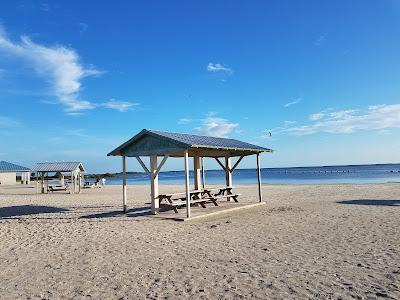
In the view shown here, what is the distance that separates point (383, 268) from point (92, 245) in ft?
17.8

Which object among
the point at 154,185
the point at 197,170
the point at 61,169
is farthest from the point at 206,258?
the point at 61,169

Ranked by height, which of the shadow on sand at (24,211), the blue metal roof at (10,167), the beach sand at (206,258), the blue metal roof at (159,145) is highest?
the blue metal roof at (10,167)

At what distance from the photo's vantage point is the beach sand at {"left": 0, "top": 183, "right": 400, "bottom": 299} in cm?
457

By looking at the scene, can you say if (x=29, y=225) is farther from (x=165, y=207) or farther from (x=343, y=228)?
(x=343, y=228)

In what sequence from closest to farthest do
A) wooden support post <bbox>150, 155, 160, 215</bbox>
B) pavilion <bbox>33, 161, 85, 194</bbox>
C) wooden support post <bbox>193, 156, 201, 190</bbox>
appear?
1. wooden support post <bbox>150, 155, 160, 215</bbox>
2. wooden support post <bbox>193, 156, 201, 190</bbox>
3. pavilion <bbox>33, 161, 85, 194</bbox>

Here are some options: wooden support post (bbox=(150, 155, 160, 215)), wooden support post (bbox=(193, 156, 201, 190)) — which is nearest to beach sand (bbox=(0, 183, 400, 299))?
wooden support post (bbox=(150, 155, 160, 215))

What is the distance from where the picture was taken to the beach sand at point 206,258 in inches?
180

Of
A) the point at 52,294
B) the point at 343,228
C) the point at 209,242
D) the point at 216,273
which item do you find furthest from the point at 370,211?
the point at 52,294

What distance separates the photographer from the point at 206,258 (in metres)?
6.12

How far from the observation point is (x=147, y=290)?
182 inches

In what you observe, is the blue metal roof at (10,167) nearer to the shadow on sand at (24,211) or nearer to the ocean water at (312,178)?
the ocean water at (312,178)

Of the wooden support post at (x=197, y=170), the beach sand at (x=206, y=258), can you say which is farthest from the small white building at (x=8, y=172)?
the beach sand at (x=206, y=258)

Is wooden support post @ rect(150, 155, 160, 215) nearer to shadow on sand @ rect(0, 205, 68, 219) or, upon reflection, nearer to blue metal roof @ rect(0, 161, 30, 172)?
shadow on sand @ rect(0, 205, 68, 219)

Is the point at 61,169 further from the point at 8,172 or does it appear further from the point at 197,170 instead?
the point at 8,172
